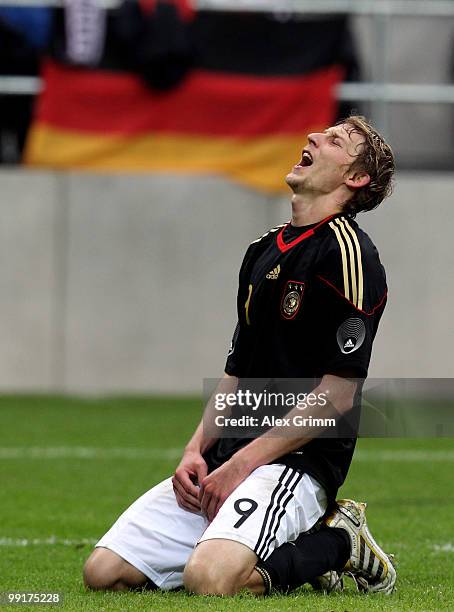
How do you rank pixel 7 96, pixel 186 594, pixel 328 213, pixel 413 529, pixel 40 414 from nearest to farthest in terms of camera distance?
pixel 186 594
pixel 328 213
pixel 413 529
pixel 40 414
pixel 7 96

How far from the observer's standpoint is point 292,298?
206 inches

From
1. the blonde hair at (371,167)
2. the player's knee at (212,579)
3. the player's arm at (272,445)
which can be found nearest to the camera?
the player's knee at (212,579)

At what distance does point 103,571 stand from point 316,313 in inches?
46.9

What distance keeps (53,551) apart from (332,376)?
182 cm

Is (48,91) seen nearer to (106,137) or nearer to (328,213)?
(106,137)

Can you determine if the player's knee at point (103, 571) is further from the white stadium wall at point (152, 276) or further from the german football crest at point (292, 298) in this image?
the white stadium wall at point (152, 276)

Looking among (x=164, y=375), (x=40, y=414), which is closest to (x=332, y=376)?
(x=40, y=414)

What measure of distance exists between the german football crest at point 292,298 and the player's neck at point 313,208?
0.29 metres

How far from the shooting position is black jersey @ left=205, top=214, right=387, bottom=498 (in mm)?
5129

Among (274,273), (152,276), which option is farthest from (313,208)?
(152,276)

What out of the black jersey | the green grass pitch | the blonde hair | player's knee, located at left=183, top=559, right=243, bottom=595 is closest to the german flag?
the green grass pitch

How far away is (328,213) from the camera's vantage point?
17.7 ft

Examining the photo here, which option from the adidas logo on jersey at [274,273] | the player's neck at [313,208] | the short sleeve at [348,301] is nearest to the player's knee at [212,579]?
the short sleeve at [348,301]

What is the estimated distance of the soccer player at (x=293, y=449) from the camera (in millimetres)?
5012
